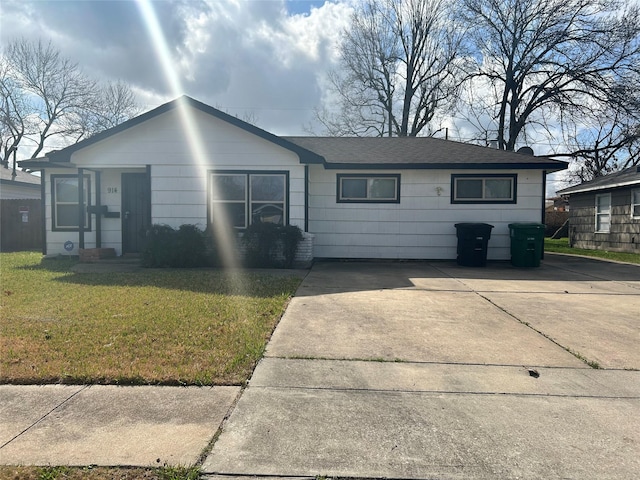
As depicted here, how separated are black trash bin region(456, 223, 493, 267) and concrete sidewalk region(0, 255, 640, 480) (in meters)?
5.69

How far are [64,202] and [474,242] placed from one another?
38.8 feet

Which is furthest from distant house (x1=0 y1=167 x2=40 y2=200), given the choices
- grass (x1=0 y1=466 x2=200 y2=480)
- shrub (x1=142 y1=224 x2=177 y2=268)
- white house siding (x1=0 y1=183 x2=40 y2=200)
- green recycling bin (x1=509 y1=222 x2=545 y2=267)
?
green recycling bin (x1=509 y1=222 x2=545 y2=267)

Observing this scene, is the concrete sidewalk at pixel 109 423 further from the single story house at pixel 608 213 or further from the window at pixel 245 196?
the single story house at pixel 608 213

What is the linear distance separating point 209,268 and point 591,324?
7938mm

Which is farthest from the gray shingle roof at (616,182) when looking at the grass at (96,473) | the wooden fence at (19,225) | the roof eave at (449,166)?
the wooden fence at (19,225)

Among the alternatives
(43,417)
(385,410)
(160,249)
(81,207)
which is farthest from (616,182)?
(43,417)

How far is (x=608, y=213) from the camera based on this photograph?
640 inches

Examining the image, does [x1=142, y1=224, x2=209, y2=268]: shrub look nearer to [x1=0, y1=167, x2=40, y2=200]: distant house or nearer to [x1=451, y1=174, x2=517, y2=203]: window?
[x1=451, y1=174, x2=517, y2=203]: window

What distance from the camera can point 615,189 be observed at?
15.5 meters

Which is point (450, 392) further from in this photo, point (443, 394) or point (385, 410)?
point (385, 410)

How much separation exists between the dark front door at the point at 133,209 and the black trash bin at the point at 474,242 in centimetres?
895

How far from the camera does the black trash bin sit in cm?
1073

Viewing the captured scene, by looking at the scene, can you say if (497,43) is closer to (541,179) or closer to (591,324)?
(541,179)

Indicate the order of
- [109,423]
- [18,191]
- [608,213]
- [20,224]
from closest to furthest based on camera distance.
→ [109,423], [20,224], [608,213], [18,191]
